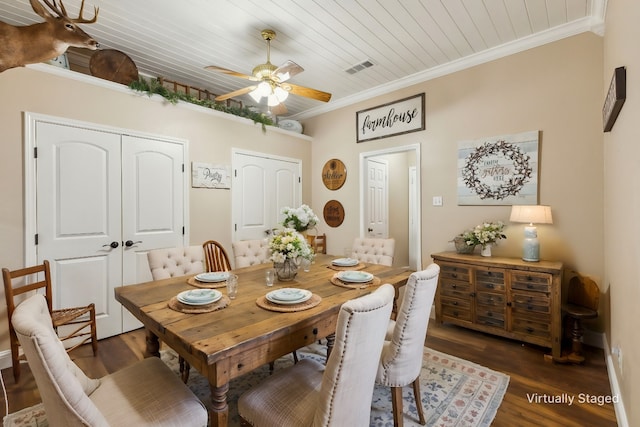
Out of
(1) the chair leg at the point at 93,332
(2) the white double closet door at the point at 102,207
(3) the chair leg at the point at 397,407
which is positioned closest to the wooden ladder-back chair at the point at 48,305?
(1) the chair leg at the point at 93,332

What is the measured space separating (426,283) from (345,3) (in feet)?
7.35

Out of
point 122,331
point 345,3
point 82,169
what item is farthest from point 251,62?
point 122,331

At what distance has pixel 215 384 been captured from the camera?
3.87 feet

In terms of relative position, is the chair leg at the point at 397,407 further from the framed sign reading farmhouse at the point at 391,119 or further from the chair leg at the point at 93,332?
the framed sign reading farmhouse at the point at 391,119

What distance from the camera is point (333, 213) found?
4.80 m

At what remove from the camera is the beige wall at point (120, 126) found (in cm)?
249

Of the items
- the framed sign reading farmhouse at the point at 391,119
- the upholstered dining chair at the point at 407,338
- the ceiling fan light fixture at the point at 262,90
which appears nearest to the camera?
the upholstered dining chair at the point at 407,338

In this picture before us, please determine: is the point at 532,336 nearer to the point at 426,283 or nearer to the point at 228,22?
the point at 426,283

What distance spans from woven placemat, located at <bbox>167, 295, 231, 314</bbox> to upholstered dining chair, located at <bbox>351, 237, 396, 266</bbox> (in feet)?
5.60

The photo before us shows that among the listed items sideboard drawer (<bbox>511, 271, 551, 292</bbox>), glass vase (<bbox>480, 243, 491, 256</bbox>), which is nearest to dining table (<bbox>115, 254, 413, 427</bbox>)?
sideboard drawer (<bbox>511, 271, 551, 292</bbox>)

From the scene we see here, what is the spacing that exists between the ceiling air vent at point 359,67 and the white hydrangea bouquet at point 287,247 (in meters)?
2.34

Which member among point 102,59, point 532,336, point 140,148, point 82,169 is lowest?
point 532,336

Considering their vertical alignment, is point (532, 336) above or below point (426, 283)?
below

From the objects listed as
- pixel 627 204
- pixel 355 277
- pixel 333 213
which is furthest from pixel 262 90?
pixel 627 204
